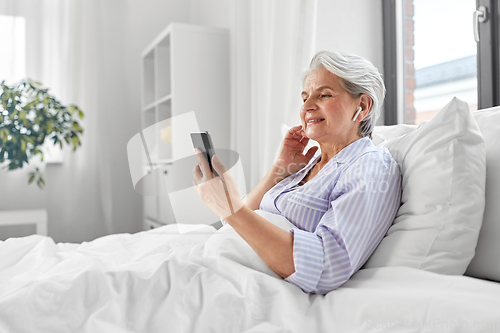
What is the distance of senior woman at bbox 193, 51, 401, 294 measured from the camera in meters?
0.79

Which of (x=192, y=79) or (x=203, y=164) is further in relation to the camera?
(x=192, y=79)

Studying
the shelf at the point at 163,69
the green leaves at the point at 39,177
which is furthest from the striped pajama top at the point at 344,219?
the green leaves at the point at 39,177

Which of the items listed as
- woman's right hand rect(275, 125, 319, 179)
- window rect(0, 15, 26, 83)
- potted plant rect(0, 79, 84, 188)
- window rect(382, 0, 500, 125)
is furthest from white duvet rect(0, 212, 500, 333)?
window rect(0, 15, 26, 83)

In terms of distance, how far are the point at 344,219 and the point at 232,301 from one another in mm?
256

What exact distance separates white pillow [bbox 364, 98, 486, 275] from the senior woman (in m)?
0.04

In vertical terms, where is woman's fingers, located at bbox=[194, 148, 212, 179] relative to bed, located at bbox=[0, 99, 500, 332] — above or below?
above

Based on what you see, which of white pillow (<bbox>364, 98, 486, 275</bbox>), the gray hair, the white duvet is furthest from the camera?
the gray hair

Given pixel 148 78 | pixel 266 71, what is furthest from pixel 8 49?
pixel 266 71

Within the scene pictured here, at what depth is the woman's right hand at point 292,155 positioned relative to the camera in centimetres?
129

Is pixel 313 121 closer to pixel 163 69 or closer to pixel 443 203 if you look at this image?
pixel 443 203

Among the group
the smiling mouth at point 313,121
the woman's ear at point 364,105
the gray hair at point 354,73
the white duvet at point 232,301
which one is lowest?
A: the white duvet at point 232,301

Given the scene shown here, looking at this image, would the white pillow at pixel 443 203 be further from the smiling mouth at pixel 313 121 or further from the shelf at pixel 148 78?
the shelf at pixel 148 78

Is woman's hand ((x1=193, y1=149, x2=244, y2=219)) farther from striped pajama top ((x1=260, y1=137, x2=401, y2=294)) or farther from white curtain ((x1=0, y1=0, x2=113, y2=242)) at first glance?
white curtain ((x1=0, y1=0, x2=113, y2=242))

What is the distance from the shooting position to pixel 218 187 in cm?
83
